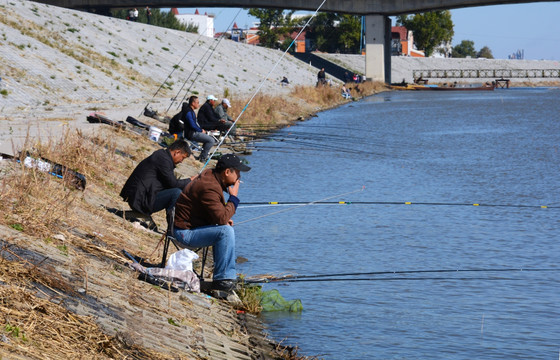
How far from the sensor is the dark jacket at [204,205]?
8.24 metres

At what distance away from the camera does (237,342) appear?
738 centimetres

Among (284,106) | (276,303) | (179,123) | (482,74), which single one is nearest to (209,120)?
(179,123)

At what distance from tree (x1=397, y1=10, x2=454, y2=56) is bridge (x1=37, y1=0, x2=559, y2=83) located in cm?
5334

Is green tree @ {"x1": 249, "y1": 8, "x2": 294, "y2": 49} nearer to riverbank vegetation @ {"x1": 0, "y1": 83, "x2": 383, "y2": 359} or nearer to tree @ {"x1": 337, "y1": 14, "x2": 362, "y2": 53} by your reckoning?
tree @ {"x1": 337, "y1": 14, "x2": 362, "y2": 53}

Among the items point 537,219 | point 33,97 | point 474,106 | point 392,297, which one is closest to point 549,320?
point 392,297

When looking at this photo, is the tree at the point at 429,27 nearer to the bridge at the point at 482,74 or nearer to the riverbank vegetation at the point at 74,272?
the bridge at the point at 482,74

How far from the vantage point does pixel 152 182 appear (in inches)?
413

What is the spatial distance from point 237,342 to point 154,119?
17.1 metres

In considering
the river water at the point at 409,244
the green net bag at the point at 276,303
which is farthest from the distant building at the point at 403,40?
the green net bag at the point at 276,303

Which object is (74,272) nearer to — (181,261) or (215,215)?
(181,261)

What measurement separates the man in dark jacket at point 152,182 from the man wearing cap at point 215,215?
1925 millimetres

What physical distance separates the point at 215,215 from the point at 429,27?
412 ft

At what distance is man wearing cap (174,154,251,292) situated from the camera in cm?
823

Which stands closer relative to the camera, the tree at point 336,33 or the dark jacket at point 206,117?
the dark jacket at point 206,117
